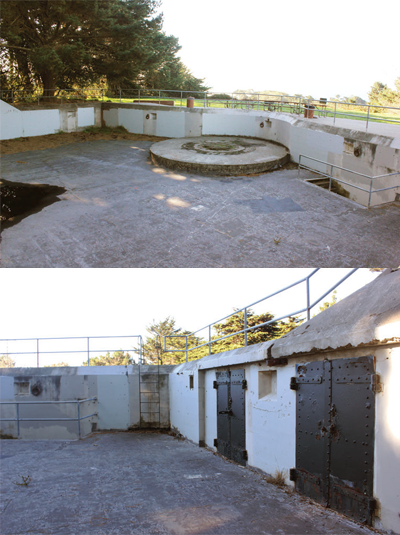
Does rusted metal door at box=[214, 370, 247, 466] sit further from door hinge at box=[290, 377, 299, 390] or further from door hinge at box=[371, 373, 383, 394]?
door hinge at box=[371, 373, 383, 394]

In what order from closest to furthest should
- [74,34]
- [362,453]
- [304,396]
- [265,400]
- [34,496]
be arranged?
[362,453]
[304,396]
[34,496]
[265,400]
[74,34]

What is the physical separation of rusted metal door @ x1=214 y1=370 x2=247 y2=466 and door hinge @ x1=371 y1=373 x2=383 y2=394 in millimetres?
3588

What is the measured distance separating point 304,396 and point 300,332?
36.3 inches

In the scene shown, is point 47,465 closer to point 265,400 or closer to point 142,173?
point 265,400

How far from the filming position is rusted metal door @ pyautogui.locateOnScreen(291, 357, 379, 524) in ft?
13.7

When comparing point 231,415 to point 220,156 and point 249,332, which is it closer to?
point 220,156

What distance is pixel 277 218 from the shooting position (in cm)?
1082

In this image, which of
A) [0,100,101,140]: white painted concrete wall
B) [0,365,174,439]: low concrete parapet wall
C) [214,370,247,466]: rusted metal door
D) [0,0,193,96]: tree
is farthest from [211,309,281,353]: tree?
[0,0,193,96]: tree

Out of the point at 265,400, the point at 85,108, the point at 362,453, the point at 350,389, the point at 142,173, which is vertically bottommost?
the point at 265,400

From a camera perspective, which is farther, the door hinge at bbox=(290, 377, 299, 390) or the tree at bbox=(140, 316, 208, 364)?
the tree at bbox=(140, 316, 208, 364)

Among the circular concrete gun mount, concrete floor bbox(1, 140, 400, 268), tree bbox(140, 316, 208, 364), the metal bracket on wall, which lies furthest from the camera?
tree bbox(140, 316, 208, 364)

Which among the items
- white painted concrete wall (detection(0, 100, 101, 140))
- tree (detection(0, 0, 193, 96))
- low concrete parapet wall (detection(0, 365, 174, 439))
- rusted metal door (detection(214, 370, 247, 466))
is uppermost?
tree (detection(0, 0, 193, 96))

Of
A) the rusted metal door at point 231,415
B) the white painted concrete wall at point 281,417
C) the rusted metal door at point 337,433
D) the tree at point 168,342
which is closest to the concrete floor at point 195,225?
the rusted metal door at point 231,415

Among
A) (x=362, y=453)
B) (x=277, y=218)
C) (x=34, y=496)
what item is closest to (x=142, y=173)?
(x=277, y=218)
